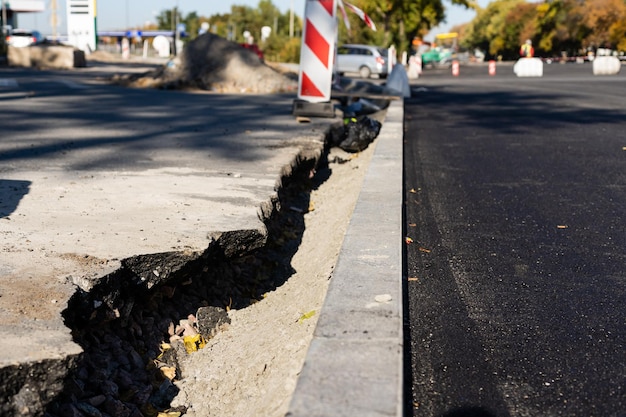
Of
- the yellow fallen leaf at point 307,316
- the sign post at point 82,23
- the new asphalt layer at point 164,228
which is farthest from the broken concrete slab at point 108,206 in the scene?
the sign post at point 82,23

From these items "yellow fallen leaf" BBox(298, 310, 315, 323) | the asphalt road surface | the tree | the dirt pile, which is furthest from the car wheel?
"yellow fallen leaf" BBox(298, 310, 315, 323)

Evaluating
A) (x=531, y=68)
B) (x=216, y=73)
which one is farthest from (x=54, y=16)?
(x=216, y=73)

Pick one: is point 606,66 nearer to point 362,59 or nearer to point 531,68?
point 531,68

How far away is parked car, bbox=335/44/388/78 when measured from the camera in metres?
33.1

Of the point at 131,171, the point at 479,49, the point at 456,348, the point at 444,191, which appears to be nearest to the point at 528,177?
the point at 444,191

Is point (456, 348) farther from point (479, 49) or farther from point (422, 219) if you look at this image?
point (479, 49)

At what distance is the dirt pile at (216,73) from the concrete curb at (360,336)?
13.0 metres

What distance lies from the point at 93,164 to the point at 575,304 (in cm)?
386

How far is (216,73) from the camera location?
17.1 metres

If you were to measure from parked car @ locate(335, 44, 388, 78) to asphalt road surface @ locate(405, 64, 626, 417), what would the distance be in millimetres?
25283

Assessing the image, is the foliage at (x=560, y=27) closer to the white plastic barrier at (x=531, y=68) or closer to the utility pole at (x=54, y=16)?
the white plastic barrier at (x=531, y=68)

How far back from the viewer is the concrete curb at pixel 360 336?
207 centimetres

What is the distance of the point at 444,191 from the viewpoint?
5.97 m

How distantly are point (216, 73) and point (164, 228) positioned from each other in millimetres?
13646
